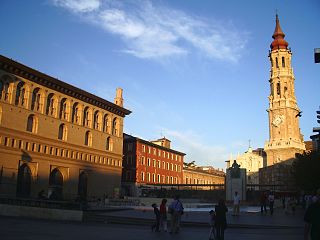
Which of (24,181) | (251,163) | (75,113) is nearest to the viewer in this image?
(24,181)

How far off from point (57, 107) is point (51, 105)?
941 mm

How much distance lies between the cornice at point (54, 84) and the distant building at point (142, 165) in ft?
49.8

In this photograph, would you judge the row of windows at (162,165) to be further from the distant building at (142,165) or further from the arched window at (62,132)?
the arched window at (62,132)

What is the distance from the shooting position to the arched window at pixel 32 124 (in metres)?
50.1

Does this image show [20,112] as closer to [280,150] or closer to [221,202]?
[221,202]

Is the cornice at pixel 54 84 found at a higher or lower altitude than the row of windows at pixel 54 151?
higher

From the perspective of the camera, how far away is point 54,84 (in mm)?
54719

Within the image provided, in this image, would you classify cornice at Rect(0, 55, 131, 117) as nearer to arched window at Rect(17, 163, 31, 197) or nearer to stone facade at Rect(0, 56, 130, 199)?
stone facade at Rect(0, 56, 130, 199)

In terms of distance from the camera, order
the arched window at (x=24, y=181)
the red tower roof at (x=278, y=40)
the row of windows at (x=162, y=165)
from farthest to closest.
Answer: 1. the red tower roof at (x=278, y=40)
2. the row of windows at (x=162, y=165)
3. the arched window at (x=24, y=181)

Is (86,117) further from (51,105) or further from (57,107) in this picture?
(51,105)

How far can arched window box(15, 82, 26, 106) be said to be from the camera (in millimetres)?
48938

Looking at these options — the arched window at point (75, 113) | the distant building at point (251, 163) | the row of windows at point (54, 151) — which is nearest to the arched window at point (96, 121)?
the arched window at point (75, 113)

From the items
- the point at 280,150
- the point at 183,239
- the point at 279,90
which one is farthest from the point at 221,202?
the point at 279,90

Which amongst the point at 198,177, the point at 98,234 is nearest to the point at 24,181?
the point at 98,234
